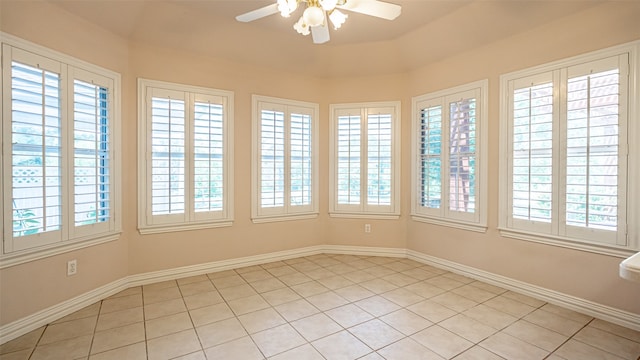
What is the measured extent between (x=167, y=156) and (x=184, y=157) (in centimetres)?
18

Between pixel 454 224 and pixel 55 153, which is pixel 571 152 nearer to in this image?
pixel 454 224

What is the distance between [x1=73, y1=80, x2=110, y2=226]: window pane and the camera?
281 centimetres

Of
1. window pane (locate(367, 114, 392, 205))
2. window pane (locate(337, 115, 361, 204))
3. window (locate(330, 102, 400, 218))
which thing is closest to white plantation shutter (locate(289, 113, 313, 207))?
window (locate(330, 102, 400, 218))

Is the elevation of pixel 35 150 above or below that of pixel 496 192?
above

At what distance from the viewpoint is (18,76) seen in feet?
7.79

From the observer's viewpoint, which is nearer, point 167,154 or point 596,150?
point 596,150

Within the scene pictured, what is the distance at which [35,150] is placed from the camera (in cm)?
247

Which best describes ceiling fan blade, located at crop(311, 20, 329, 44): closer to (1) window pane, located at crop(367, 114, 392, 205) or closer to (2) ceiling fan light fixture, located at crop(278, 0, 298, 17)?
(2) ceiling fan light fixture, located at crop(278, 0, 298, 17)

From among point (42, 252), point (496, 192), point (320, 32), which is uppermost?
point (320, 32)

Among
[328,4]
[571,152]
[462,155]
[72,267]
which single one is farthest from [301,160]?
[571,152]

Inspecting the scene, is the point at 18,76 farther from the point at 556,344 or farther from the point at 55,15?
the point at 556,344

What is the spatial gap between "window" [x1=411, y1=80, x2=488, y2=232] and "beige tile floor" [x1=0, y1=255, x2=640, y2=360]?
0.85m

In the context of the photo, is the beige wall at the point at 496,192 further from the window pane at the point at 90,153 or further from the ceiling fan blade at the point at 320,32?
the window pane at the point at 90,153

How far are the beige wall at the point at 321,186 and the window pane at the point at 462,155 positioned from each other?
223mm
